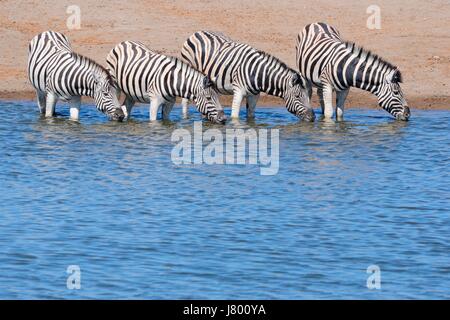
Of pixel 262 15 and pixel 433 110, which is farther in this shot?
pixel 262 15

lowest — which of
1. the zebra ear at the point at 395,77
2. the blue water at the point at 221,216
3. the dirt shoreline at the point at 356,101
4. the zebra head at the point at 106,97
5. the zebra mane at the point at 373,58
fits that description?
the blue water at the point at 221,216

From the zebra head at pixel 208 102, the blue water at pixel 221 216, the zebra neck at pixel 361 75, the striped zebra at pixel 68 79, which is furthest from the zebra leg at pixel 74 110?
the zebra neck at pixel 361 75

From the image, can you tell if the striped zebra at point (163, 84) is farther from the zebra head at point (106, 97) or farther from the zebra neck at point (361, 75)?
the zebra neck at point (361, 75)

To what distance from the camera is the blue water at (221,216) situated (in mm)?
13078

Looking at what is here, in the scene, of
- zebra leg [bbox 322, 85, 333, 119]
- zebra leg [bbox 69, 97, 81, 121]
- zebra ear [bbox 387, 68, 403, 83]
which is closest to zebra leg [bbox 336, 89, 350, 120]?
zebra leg [bbox 322, 85, 333, 119]

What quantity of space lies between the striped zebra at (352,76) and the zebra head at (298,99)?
0.46 meters

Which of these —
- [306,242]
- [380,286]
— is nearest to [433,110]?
[306,242]

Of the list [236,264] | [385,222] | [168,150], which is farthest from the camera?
[168,150]

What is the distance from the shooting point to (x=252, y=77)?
24984 millimetres

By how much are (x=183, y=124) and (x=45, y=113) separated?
2857mm

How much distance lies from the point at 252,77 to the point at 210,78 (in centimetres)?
109

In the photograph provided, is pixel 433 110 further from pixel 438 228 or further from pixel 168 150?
pixel 438 228
